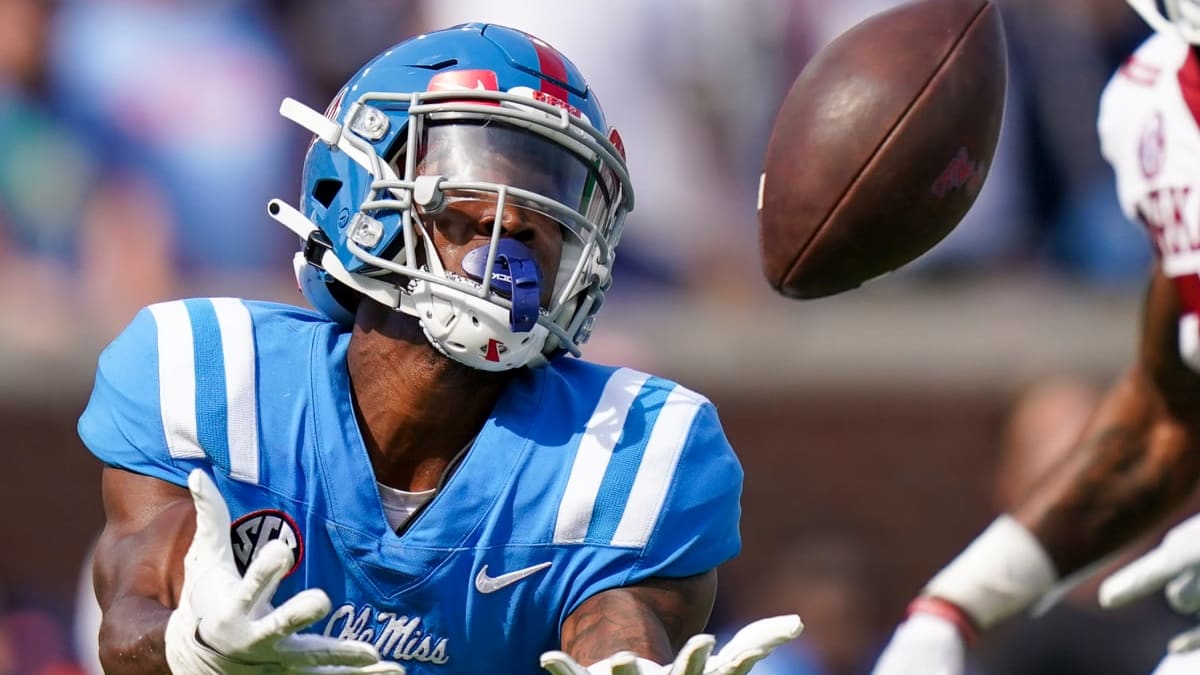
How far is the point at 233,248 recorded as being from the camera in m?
6.84

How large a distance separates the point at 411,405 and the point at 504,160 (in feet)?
1.38

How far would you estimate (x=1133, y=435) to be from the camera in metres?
4.29

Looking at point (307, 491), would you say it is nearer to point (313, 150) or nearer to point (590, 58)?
point (313, 150)

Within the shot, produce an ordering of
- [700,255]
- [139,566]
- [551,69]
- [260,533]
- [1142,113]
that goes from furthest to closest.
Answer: [700,255]
[1142,113]
[551,69]
[260,533]
[139,566]

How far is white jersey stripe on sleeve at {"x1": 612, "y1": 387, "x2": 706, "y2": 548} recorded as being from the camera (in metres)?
3.23

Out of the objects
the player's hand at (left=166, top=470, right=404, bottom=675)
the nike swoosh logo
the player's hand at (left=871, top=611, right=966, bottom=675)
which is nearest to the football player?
the nike swoosh logo

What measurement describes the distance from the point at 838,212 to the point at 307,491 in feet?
3.36

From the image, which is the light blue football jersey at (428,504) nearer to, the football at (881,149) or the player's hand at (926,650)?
the football at (881,149)

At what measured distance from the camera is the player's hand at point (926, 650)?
13.4 feet

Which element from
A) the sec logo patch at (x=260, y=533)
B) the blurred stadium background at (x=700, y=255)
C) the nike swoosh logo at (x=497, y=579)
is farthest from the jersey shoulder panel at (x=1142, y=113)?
the blurred stadium background at (x=700, y=255)

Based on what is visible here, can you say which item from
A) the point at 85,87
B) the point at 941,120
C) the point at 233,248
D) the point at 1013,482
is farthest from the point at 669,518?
the point at 85,87

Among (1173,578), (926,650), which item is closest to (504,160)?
(926,650)

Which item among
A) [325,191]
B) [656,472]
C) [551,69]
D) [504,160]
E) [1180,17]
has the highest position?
[1180,17]

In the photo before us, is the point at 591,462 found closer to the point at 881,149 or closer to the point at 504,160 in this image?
the point at 504,160
